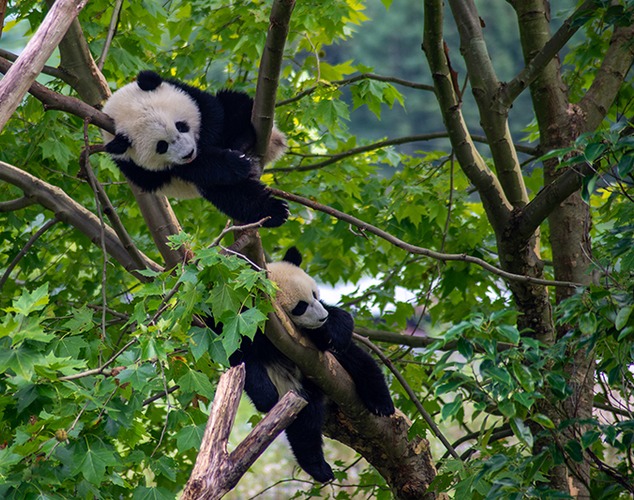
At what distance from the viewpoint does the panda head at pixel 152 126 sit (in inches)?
134

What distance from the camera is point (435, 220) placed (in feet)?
15.4

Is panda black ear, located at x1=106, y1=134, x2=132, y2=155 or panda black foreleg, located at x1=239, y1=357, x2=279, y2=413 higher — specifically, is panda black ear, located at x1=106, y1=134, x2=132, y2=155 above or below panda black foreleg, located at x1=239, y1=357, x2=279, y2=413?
above

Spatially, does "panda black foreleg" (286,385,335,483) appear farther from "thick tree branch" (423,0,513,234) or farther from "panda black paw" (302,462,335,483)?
"thick tree branch" (423,0,513,234)

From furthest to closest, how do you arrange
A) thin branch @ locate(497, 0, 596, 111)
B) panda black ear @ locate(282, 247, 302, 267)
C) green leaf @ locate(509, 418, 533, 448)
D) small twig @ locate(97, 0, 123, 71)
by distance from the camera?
panda black ear @ locate(282, 247, 302, 267)
small twig @ locate(97, 0, 123, 71)
thin branch @ locate(497, 0, 596, 111)
green leaf @ locate(509, 418, 533, 448)

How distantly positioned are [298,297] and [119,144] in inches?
43.0

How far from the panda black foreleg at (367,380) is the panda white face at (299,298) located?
24 centimetres

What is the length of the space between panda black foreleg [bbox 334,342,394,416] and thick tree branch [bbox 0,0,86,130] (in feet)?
6.25

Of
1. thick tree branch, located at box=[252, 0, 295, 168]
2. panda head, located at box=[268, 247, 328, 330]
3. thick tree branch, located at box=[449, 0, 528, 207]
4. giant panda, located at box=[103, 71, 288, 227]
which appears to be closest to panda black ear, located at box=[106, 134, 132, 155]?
giant panda, located at box=[103, 71, 288, 227]

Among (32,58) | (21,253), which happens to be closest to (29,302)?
(32,58)

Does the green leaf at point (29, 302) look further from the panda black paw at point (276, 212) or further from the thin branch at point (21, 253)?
the thin branch at point (21, 253)

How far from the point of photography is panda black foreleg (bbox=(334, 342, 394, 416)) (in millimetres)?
3539

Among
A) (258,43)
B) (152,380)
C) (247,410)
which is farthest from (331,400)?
(247,410)

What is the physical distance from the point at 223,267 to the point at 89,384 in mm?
613

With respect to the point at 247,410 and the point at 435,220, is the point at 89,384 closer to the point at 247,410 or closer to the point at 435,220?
the point at 435,220
